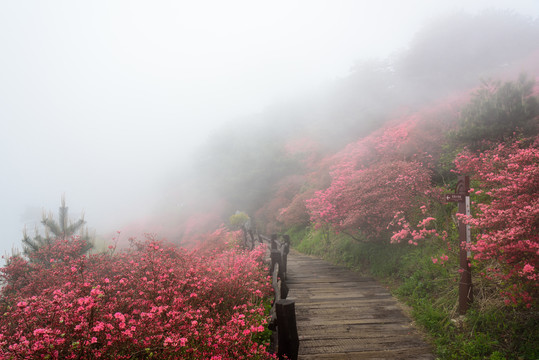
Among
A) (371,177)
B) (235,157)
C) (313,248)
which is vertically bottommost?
(313,248)

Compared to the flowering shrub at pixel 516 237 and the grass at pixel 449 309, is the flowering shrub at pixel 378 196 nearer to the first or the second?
the grass at pixel 449 309

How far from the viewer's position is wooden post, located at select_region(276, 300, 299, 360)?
10.6 feet

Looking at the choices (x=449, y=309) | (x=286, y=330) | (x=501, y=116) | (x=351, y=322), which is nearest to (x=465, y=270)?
(x=449, y=309)

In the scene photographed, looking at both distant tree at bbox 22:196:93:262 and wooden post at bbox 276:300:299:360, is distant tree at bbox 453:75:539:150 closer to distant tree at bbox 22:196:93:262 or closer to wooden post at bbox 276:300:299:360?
wooden post at bbox 276:300:299:360

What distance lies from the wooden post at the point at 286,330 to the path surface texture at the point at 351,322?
904 millimetres

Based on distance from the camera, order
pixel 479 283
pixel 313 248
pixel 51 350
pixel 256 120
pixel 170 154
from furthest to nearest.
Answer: pixel 170 154
pixel 256 120
pixel 313 248
pixel 479 283
pixel 51 350

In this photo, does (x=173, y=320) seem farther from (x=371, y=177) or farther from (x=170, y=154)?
(x=170, y=154)

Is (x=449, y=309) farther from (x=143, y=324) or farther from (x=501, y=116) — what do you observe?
(x=501, y=116)

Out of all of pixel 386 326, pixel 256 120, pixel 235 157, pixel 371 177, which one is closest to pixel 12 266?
pixel 386 326

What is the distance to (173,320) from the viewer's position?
3230mm

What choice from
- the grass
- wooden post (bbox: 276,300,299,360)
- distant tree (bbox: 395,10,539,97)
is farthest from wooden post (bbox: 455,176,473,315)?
distant tree (bbox: 395,10,539,97)

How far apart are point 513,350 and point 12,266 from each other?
11.4 m

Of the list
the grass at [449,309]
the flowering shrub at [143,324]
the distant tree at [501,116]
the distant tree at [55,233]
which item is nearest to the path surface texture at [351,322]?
the grass at [449,309]

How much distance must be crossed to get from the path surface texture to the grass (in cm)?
30
